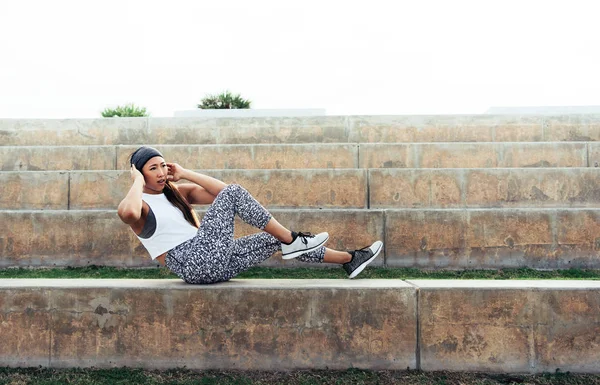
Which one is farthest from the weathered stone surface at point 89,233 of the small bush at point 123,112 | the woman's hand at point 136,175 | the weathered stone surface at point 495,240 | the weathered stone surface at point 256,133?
the small bush at point 123,112

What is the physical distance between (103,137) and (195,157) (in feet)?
7.39

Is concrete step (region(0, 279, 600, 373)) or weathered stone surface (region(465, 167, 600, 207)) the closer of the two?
concrete step (region(0, 279, 600, 373))

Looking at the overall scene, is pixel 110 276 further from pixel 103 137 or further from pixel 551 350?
pixel 103 137

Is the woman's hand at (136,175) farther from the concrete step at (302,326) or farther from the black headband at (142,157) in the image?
the concrete step at (302,326)

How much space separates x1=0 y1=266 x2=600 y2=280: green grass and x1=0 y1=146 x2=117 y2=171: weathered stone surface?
2.23 m

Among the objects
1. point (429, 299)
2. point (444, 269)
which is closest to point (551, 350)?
point (429, 299)

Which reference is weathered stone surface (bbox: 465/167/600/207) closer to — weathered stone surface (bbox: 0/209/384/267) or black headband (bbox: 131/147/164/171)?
weathered stone surface (bbox: 0/209/384/267)

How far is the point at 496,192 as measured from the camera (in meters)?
5.26

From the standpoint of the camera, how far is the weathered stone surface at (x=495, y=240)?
180 inches

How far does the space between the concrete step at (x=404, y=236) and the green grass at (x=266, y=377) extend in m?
1.56

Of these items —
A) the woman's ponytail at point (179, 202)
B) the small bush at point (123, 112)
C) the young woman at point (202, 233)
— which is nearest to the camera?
the young woman at point (202, 233)

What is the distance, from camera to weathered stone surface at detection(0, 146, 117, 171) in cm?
650

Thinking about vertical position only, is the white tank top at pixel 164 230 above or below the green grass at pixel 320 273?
above

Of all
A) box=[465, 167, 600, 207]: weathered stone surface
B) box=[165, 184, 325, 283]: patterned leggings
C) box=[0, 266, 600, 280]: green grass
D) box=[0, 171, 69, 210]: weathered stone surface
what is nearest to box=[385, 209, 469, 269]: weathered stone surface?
box=[0, 266, 600, 280]: green grass
